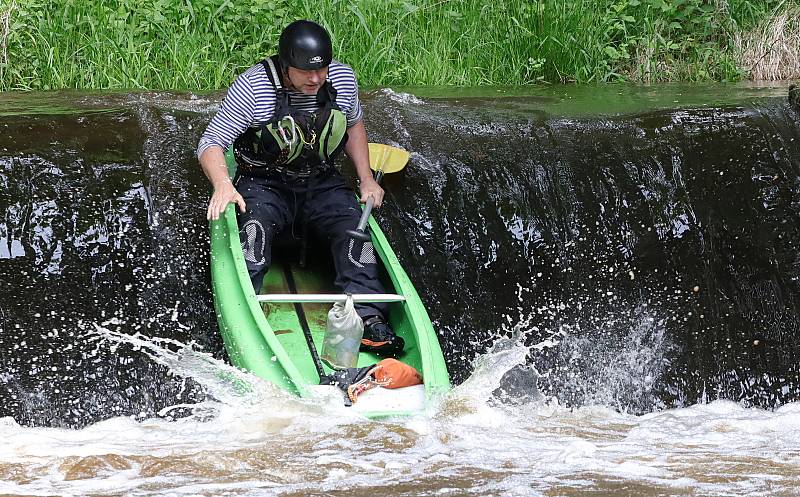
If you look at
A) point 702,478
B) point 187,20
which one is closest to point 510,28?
point 187,20

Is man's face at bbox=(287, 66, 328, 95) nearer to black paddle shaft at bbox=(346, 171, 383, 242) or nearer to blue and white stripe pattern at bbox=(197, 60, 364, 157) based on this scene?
blue and white stripe pattern at bbox=(197, 60, 364, 157)

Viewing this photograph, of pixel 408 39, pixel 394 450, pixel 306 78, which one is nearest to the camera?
pixel 394 450

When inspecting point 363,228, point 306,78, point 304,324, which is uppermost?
point 306,78

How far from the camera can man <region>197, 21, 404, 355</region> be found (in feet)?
13.4

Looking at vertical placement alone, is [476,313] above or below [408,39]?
below

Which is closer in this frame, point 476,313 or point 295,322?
point 295,322

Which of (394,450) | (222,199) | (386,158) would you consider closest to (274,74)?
(222,199)

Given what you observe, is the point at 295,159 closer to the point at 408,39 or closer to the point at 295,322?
the point at 295,322

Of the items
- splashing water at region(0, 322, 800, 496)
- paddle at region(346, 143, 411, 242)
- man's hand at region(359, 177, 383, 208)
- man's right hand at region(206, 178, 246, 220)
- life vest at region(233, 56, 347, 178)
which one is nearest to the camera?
splashing water at region(0, 322, 800, 496)

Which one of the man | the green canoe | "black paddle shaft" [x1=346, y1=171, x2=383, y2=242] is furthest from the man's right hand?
"black paddle shaft" [x1=346, y1=171, x2=383, y2=242]

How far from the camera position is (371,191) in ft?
14.7

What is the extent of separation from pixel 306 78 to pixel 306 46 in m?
0.16

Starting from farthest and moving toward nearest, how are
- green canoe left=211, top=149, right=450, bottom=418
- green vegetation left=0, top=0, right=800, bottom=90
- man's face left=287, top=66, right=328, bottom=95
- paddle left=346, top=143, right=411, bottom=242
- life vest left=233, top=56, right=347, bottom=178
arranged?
1. green vegetation left=0, top=0, right=800, bottom=90
2. paddle left=346, top=143, right=411, bottom=242
3. life vest left=233, top=56, right=347, bottom=178
4. man's face left=287, top=66, right=328, bottom=95
5. green canoe left=211, top=149, right=450, bottom=418

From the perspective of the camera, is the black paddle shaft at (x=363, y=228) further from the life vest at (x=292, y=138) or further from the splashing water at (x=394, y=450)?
the splashing water at (x=394, y=450)
